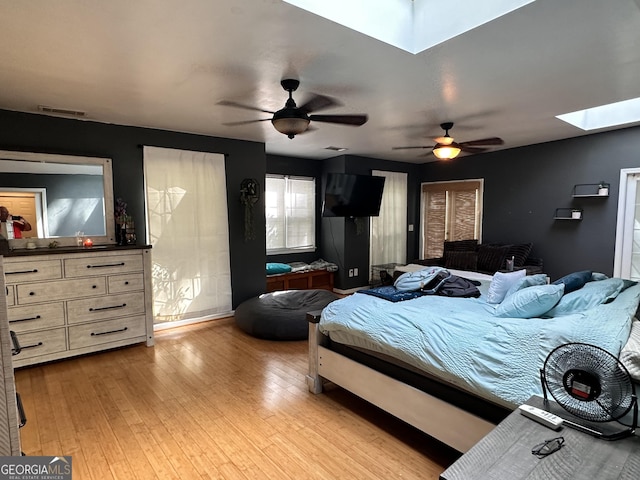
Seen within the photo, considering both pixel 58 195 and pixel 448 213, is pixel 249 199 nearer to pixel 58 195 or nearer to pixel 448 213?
pixel 58 195

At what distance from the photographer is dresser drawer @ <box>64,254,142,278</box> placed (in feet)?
11.2

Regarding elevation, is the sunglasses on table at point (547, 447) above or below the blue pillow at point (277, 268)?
below

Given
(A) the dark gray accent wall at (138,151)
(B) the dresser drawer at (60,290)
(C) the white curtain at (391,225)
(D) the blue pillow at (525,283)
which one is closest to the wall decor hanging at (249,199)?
(A) the dark gray accent wall at (138,151)

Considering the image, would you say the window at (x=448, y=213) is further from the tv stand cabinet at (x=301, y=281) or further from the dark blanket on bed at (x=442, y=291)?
the dark blanket on bed at (x=442, y=291)

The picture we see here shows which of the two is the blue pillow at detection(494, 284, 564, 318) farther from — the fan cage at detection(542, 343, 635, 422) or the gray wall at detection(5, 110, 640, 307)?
the gray wall at detection(5, 110, 640, 307)

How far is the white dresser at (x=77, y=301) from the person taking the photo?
3.20 meters

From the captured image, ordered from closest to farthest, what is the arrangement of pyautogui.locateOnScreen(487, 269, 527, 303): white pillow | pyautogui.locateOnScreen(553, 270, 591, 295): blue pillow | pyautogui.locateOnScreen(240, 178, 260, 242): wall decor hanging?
pyautogui.locateOnScreen(553, 270, 591, 295): blue pillow
pyautogui.locateOnScreen(487, 269, 527, 303): white pillow
pyautogui.locateOnScreen(240, 178, 260, 242): wall decor hanging

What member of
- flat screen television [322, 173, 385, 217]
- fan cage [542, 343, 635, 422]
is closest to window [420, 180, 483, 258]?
flat screen television [322, 173, 385, 217]

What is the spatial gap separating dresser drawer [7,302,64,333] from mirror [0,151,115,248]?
71cm

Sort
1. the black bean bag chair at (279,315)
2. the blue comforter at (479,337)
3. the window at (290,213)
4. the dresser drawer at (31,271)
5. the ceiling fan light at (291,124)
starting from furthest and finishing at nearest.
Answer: the window at (290,213) < the black bean bag chair at (279,315) < the dresser drawer at (31,271) < the ceiling fan light at (291,124) < the blue comforter at (479,337)

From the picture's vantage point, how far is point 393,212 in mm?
6887

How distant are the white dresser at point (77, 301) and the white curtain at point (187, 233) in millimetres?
494

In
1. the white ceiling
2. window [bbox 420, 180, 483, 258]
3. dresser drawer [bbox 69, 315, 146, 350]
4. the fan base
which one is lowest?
dresser drawer [bbox 69, 315, 146, 350]

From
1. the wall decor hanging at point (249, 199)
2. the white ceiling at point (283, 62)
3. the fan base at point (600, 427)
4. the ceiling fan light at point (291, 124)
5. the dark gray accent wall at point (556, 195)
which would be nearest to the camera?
the fan base at point (600, 427)
